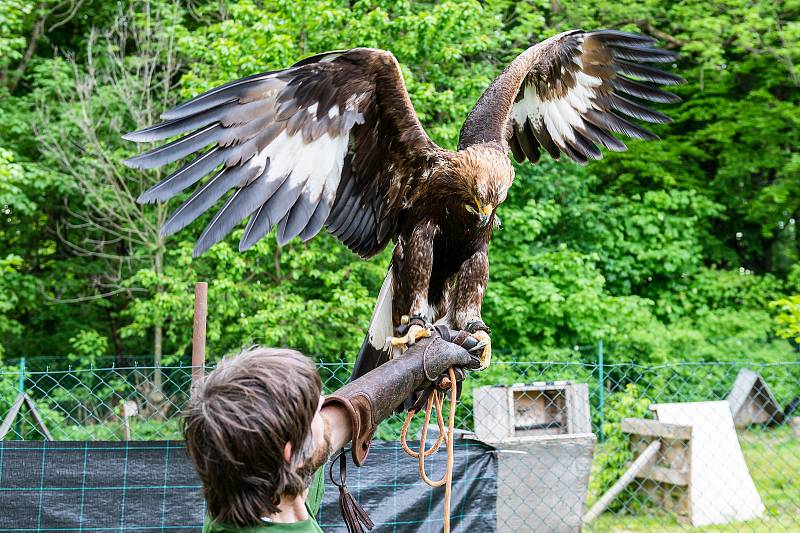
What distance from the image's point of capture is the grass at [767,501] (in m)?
5.53

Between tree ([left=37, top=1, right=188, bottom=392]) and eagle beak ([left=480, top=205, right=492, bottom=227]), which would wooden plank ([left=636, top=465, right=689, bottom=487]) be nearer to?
eagle beak ([left=480, top=205, right=492, bottom=227])

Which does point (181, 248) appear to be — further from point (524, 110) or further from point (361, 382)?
point (361, 382)

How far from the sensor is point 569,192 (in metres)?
10.8

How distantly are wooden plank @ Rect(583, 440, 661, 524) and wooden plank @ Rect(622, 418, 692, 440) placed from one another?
0.08m

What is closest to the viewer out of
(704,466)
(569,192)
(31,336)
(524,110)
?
(524,110)

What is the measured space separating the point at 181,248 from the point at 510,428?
5.09 m

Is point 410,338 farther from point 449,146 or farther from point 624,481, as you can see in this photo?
point 449,146

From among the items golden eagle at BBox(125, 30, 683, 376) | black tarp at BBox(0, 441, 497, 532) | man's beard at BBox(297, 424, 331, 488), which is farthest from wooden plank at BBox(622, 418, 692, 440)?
man's beard at BBox(297, 424, 331, 488)

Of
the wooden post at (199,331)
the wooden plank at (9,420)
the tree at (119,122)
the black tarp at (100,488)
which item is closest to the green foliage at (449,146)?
the tree at (119,122)

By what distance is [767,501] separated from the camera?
615 cm

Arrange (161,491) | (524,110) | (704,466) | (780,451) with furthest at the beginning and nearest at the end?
1. (780,451)
2. (704,466)
3. (524,110)
4. (161,491)

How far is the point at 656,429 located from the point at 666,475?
14.0 inches

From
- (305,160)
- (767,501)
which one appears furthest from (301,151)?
(767,501)

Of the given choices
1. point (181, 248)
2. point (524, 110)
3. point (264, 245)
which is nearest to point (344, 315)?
point (264, 245)
